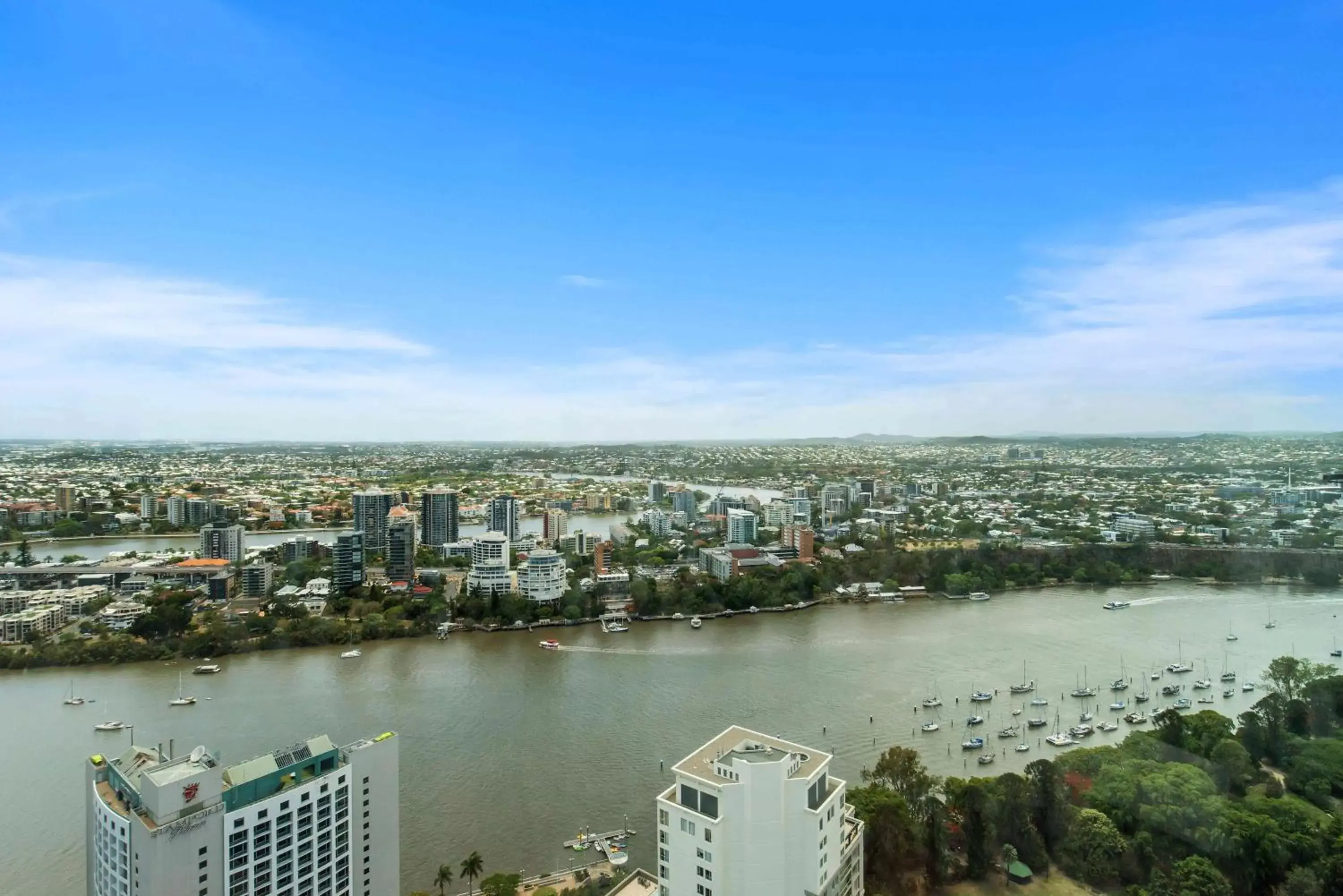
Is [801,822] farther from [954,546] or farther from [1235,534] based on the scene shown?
[954,546]

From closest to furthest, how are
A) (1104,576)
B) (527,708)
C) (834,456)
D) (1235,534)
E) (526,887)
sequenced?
1. (526,887)
2. (527,708)
3. (1235,534)
4. (1104,576)
5. (834,456)

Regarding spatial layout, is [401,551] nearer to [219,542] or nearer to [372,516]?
[372,516]

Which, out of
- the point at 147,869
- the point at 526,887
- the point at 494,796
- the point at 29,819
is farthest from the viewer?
the point at 494,796

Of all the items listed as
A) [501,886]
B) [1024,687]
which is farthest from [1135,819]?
[501,886]

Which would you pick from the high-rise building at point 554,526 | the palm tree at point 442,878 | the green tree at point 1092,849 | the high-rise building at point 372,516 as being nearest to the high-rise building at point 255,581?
the high-rise building at point 372,516

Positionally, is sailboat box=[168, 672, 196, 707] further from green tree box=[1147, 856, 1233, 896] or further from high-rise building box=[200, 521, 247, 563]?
green tree box=[1147, 856, 1233, 896]

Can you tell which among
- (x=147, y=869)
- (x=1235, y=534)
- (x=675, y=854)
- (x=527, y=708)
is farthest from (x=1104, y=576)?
(x=147, y=869)

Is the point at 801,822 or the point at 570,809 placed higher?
the point at 801,822

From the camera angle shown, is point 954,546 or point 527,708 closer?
point 527,708
